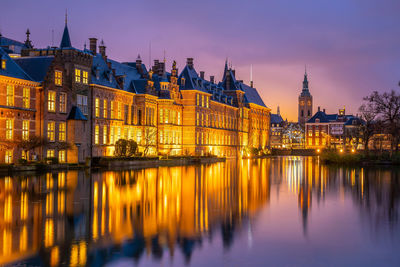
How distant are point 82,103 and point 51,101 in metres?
5.01

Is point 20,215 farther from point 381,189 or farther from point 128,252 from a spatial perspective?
point 381,189

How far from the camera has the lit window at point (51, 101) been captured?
4697 cm

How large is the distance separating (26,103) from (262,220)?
34.6m

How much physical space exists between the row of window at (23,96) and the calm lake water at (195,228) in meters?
20.9

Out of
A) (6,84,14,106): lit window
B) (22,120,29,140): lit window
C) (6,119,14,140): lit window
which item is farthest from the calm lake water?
(22,120,29,140): lit window

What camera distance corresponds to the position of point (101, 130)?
5550cm

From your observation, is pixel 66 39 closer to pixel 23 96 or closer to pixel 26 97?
pixel 26 97

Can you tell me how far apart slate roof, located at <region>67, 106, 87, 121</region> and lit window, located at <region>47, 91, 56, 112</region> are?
7.79 ft

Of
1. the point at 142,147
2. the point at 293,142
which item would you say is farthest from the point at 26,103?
the point at 293,142

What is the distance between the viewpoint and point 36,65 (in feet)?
159

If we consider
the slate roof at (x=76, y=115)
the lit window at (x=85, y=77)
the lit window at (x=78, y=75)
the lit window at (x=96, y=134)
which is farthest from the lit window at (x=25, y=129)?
the lit window at (x=96, y=134)

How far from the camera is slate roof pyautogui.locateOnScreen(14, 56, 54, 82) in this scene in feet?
155

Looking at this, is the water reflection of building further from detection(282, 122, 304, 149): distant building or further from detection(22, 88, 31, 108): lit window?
detection(282, 122, 304, 149): distant building

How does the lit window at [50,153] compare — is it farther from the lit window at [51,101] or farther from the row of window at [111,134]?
the row of window at [111,134]
